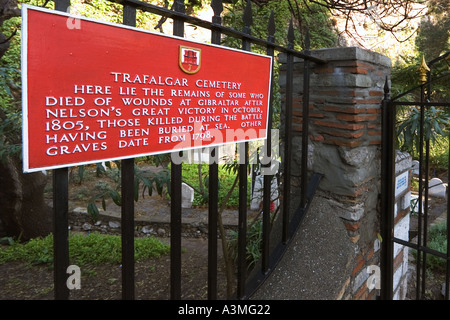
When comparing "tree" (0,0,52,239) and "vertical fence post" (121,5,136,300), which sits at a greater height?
"vertical fence post" (121,5,136,300)

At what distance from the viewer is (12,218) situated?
5.27m

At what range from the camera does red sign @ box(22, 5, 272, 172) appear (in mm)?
1075

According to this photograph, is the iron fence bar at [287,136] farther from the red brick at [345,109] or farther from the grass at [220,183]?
the grass at [220,183]

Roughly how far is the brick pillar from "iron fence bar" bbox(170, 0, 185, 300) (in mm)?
1280

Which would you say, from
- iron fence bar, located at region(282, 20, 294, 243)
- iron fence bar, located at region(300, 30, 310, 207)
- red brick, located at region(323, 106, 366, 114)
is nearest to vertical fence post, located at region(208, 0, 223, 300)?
iron fence bar, located at region(282, 20, 294, 243)

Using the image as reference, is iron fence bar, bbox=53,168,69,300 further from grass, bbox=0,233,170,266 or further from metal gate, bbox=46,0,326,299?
grass, bbox=0,233,170,266

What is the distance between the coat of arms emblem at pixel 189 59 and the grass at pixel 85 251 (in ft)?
11.4

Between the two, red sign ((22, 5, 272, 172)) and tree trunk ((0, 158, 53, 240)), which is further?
tree trunk ((0, 158, 53, 240))

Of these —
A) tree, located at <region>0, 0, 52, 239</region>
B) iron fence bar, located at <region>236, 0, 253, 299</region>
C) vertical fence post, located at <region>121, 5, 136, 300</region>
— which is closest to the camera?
vertical fence post, located at <region>121, 5, 136, 300</region>

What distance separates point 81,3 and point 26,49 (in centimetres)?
879

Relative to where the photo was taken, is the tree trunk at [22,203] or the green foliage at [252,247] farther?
the tree trunk at [22,203]

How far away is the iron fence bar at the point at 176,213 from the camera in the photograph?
151 centimetres

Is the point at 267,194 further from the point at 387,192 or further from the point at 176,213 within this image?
the point at 387,192

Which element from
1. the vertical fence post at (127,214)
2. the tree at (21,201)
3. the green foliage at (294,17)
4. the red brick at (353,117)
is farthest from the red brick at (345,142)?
the tree at (21,201)
